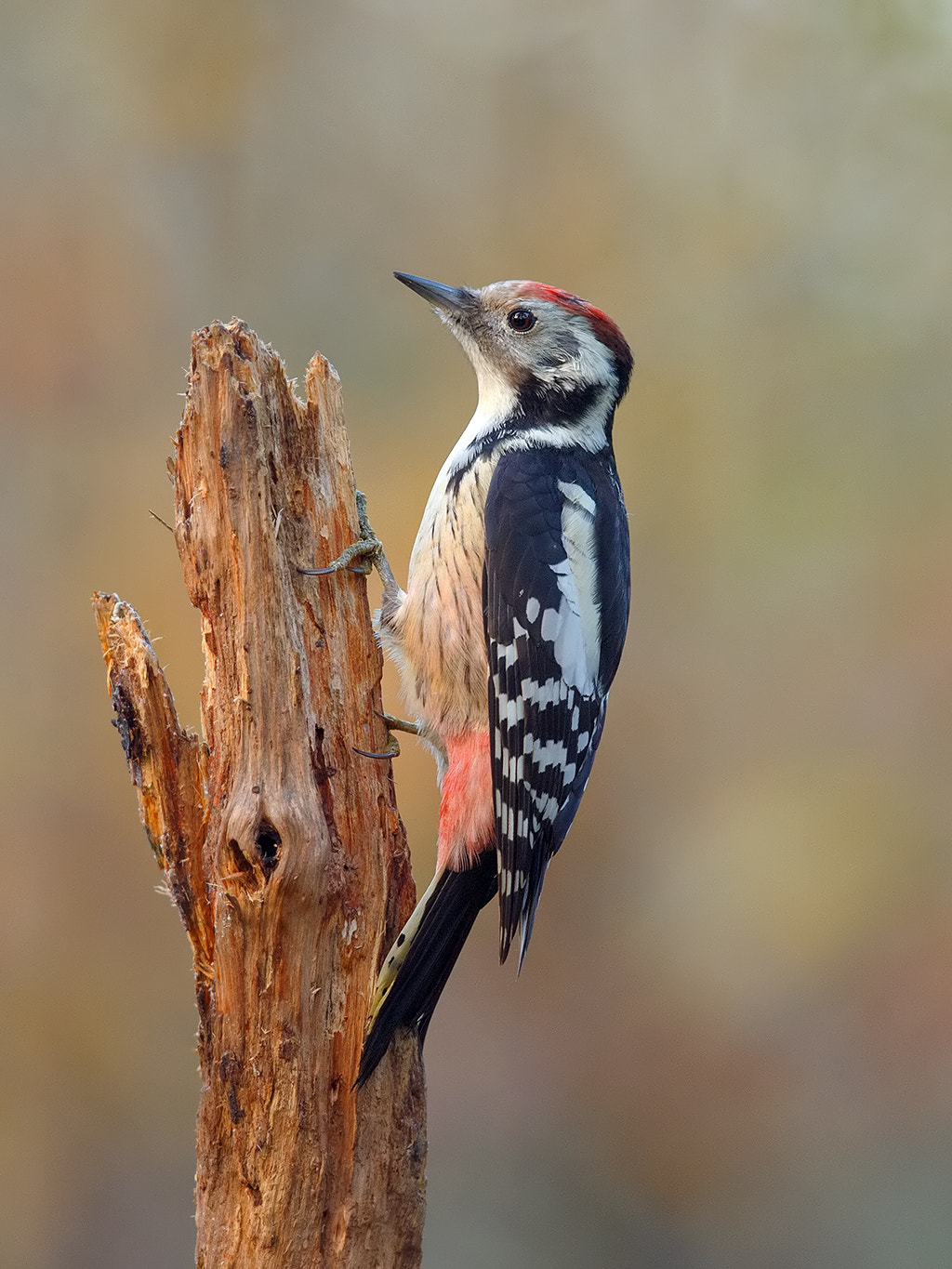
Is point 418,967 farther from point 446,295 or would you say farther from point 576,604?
point 446,295

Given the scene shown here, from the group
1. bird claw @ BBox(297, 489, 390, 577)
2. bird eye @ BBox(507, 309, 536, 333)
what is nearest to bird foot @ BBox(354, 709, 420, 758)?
bird claw @ BBox(297, 489, 390, 577)

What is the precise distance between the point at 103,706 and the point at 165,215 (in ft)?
5.86

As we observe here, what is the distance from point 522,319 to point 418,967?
140 centimetres

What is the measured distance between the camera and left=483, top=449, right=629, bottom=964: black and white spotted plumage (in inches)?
79.7

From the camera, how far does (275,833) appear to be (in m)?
1.76

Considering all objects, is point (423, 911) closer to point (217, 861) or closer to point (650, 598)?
point (217, 861)

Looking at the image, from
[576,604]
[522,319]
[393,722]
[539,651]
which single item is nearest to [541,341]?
[522,319]

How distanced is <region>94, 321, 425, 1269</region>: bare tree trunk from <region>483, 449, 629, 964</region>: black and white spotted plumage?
22 centimetres

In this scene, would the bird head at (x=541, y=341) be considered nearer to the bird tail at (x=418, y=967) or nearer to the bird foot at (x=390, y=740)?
the bird foot at (x=390, y=740)

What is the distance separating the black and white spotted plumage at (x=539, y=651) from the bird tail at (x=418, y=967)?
104 millimetres

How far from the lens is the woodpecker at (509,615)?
198 centimetres

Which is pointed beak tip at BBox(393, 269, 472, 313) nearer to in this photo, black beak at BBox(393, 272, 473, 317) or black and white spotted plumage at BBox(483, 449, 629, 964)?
black beak at BBox(393, 272, 473, 317)

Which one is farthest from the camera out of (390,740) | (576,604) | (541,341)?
(541,341)

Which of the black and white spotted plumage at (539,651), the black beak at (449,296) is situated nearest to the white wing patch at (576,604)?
the black and white spotted plumage at (539,651)
